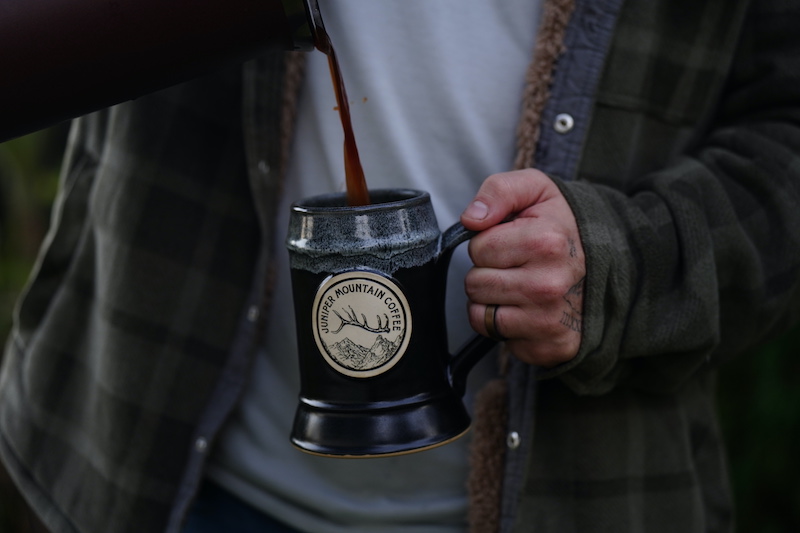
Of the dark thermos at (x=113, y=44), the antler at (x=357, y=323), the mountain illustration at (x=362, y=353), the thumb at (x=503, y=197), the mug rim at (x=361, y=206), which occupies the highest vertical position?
the dark thermos at (x=113, y=44)

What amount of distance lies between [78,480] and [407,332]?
90cm

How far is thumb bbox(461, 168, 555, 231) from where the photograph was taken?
0.98 meters

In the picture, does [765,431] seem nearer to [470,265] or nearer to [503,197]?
[470,265]

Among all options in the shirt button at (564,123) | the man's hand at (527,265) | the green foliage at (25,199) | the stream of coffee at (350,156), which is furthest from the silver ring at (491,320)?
the green foliage at (25,199)

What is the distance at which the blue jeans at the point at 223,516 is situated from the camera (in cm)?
147

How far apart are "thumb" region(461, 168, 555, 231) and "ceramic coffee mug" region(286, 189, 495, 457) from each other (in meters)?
0.03

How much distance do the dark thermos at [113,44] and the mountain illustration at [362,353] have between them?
380 millimetres

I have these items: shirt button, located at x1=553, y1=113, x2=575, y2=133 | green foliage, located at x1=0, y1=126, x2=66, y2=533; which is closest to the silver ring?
shirt button, located at x1=553, y1=113, x2=575, y2=133

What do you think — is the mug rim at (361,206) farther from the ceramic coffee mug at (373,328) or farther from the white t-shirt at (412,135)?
the white t-shirt at (412,135)

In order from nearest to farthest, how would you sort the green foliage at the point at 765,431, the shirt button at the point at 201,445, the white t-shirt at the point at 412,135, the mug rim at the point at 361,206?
1. the mug rim at the point at 361,206
2. the white t-shirt at the point at 412,135
3. the shirt button at the point at 201,445
4. the green foliage at the point at 765,431

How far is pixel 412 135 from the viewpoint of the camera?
128 centimetres

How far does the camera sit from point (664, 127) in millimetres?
1261

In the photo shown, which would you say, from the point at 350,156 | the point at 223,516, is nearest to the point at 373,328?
the point at 350,156

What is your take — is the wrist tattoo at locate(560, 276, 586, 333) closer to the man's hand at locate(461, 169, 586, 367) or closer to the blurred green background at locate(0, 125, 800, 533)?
the man's hand at locate(461, 169, 586, 367)
